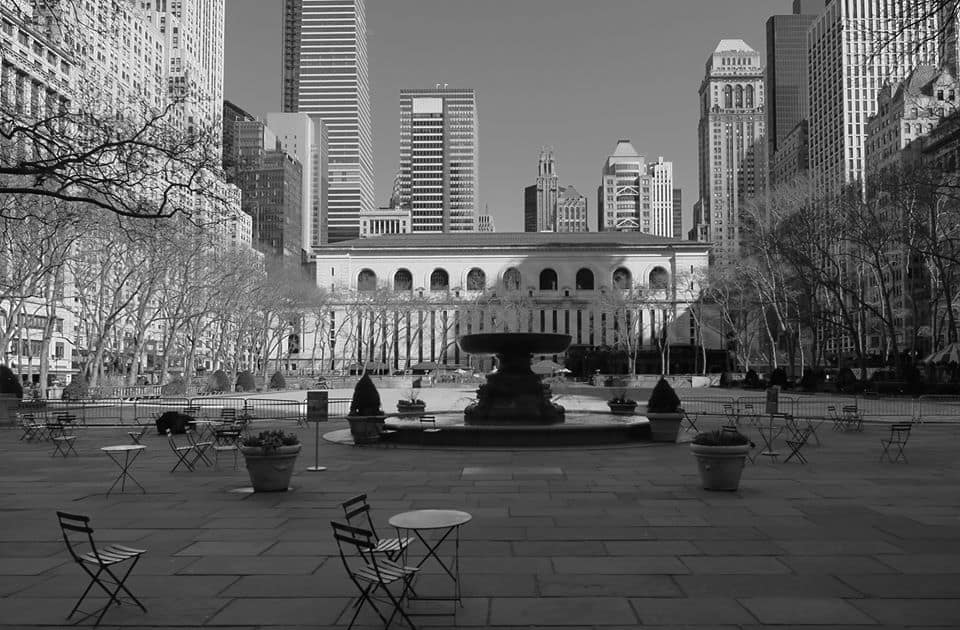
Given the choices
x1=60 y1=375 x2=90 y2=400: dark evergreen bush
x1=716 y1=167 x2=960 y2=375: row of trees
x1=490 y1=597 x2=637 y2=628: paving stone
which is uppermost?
x1=716 y1=167 x2=960 y2=375: row of trees

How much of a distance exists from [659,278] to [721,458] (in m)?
93.5

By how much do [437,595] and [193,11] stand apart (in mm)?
167305

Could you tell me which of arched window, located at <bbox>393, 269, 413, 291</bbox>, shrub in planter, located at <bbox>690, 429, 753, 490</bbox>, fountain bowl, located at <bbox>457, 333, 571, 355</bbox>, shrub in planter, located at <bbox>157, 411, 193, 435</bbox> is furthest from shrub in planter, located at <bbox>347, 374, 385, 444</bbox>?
arched window, located at <bbox>393, 269, 413, 291</bbox>

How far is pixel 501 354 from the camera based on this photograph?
21.4 metres

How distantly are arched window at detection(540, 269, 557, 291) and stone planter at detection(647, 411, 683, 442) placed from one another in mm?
86755

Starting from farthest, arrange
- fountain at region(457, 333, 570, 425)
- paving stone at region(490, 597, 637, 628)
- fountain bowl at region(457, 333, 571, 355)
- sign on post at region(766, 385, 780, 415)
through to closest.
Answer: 1. sign on post at region(766, 385, 780, 415)
2. fountain at region(457, 333, 570, 425)
3. fountain bowl at region(457, 333, 571, 355)
4. paving stone at region(490, 597, 637, 628)

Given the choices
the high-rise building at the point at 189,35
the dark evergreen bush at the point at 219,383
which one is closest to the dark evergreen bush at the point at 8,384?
the dark evergreen bush at the point at 219,383

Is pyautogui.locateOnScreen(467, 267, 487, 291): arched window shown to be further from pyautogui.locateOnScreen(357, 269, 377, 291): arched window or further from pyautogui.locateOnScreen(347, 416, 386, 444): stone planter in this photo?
pyautogui.locateOnScreen(347, 416, 386, 444): stone planter

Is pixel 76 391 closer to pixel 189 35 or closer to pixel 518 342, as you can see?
pixel 518 342

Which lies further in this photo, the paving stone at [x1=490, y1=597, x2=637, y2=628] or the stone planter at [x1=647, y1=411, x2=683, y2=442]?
the stone planter at [x1=647, y1=411, x2=683, y2=442]

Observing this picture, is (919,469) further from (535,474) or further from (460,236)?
(460,236)

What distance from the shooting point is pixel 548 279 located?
106562mm

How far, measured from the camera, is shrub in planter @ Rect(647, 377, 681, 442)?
19.0 metres

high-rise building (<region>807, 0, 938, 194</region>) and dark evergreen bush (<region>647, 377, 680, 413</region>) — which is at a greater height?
high-rise building (<region>807, 0, 938, 194</region>)
